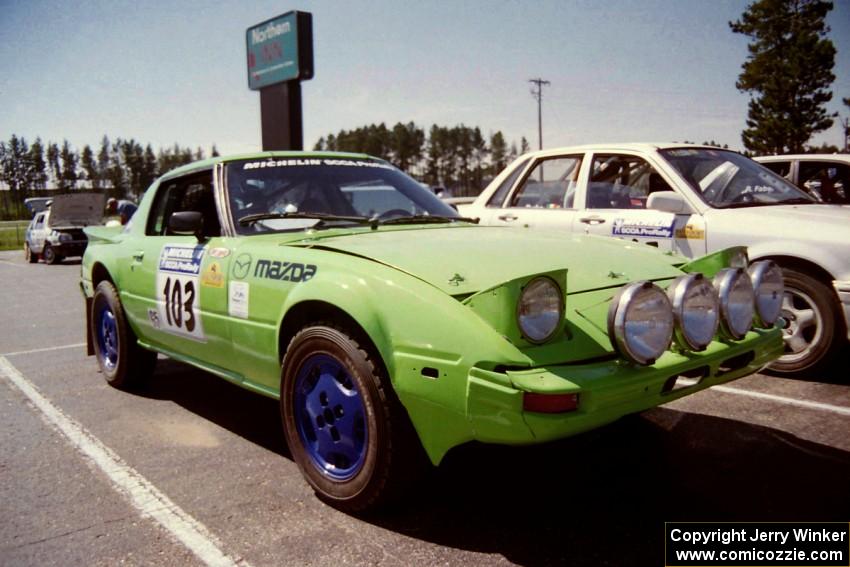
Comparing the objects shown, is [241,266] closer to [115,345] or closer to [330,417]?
[330,417]

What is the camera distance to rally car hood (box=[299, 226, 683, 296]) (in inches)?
96.3

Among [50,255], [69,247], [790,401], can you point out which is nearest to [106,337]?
[790,401]

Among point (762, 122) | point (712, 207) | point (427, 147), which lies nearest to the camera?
point (712, 207)

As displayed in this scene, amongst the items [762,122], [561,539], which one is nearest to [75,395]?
[561,539]

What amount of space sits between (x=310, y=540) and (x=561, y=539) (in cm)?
90

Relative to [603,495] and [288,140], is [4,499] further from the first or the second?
[288,140]

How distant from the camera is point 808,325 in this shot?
173 inches

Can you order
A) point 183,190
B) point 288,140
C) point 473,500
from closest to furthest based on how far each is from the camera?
point 473,500, point 183,190, point 288,140

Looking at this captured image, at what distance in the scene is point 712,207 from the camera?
488cm

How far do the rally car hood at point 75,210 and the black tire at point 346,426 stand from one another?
18.8 meters

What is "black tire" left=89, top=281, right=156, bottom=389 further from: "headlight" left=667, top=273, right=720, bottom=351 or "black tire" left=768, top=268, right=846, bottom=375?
"black tire" left=768, top=268, right=846, bottom=375

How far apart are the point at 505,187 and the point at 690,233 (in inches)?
79.9

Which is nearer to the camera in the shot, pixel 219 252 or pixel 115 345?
pixel 219 252

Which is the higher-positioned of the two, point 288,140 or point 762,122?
point 762,122
